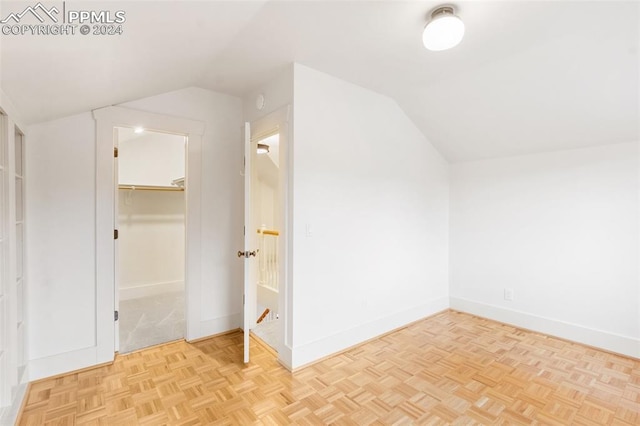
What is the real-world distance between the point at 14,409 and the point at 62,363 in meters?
0.55

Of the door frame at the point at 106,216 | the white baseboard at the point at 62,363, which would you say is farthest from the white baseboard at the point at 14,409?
the door frame at the point at 106,216

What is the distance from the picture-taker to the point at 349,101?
2986 millimetres

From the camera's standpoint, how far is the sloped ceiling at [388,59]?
1.52 metres

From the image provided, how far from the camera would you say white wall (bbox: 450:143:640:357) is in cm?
285

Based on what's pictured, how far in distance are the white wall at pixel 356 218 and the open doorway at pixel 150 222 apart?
229cm

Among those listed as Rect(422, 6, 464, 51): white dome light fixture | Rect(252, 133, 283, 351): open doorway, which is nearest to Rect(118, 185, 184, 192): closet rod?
Rect(252, 133, 283, 351): open doorway

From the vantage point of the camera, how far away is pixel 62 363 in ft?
8.08

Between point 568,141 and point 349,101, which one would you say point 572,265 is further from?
point 349,101

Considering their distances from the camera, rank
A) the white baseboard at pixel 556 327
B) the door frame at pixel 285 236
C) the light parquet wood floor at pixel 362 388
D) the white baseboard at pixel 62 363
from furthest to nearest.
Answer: the white baseboard at pixel 556 327 → the door frame at pixel 285 236 → the white baseboard at pixel 62 363 → the light parquet wood floor at pixel 362 388

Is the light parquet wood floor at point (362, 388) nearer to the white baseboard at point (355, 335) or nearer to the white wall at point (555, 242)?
the white baseboard at point (355, 335)

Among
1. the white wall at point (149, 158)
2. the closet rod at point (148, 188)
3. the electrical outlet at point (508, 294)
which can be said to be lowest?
the electrical outlet at point (508, 294)

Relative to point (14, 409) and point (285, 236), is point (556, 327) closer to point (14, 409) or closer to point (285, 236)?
point (285, 236)

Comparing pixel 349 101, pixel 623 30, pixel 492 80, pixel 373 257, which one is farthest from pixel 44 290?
pixel 623 30

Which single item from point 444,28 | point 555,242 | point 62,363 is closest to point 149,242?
point 62,363
